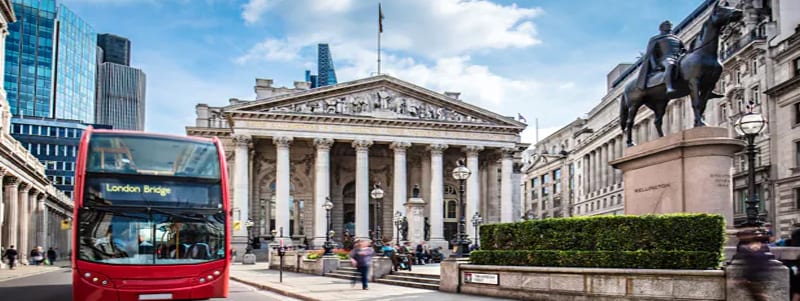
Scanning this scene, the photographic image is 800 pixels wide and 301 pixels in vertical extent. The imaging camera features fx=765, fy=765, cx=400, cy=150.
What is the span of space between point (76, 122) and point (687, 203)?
123m

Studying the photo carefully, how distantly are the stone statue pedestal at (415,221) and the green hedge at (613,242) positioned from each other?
910 inches

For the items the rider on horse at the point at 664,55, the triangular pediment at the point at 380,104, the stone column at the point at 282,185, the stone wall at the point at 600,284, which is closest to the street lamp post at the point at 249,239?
the stone column at the point at 282,185

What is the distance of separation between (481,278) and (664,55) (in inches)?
289

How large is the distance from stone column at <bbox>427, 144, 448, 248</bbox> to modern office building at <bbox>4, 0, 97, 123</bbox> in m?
95.2

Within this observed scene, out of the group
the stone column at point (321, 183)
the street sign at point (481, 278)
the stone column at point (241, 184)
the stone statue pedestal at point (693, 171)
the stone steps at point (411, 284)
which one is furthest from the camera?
the stone column at point (321, 183)

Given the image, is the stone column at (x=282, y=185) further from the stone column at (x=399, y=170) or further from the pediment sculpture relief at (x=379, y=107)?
the stone column at (x=399, y=170)

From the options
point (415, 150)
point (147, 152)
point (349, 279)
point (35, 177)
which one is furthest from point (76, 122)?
point (147, 152)

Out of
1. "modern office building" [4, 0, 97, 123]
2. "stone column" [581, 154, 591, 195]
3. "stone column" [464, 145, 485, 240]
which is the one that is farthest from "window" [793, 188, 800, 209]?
"modern office building" [4, 0, 97, 123]

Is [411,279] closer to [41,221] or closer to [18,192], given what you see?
[18,192]

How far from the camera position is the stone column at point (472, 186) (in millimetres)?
65125

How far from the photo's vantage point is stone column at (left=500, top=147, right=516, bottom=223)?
217 ft

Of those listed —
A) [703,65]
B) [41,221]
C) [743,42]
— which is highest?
[743,42]

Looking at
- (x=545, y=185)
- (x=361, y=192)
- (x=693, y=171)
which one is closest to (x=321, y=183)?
(x=361, y=192)

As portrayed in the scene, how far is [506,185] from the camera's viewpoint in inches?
2596
